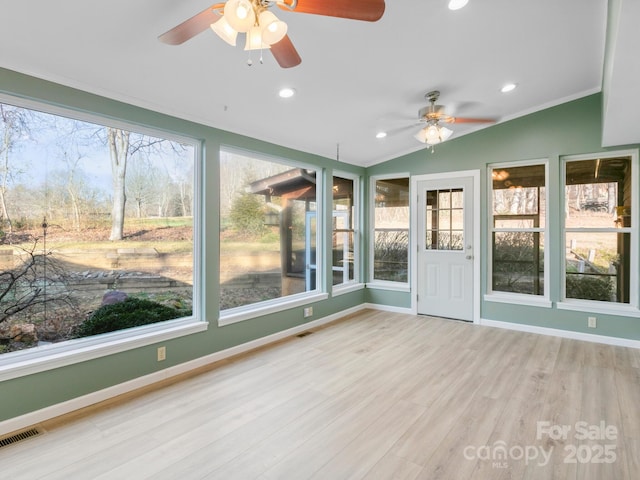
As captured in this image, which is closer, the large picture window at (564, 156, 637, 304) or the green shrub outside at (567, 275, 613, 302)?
the large picture window at (564, 156, 637, 304)

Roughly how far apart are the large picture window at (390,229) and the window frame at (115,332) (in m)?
3.24

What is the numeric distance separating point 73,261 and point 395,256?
442 cm

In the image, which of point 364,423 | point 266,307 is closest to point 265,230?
point 266,307

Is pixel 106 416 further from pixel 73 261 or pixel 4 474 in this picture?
pixel 73 261

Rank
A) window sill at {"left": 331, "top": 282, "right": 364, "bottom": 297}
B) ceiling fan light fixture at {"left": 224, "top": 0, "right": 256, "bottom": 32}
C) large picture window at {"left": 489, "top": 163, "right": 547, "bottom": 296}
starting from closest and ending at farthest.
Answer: ceiling fan light fixture at {"left": 224, "top": 0, "right": 256, "bottom": 32}, large picture window at {"left": 489, "top": 163, "right": 547, "bottom": 296}, window sill at {"left": 331, "top": 282, "right": 364, "bottom": 297}

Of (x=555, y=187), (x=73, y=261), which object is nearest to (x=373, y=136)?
(x=555, y=187)

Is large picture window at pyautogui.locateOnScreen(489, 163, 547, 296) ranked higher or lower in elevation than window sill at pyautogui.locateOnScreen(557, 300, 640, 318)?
higher

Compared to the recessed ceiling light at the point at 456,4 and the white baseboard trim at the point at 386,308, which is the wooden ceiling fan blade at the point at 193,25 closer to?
the recessed ceiling light at the point at 456,4

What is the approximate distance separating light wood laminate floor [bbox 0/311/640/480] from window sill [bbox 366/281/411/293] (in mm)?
1823

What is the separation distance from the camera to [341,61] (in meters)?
2.73

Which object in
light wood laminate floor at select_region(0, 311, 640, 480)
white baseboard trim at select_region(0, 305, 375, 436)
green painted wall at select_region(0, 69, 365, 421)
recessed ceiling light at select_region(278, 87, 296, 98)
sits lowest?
light wood laminate floor at select_region(0, 311, 640, 480)

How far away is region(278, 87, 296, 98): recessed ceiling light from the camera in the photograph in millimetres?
3040

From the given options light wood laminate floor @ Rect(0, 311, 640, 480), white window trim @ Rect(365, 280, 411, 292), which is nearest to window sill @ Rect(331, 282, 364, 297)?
white window trim @ Rect(365, 280, 411, 292)

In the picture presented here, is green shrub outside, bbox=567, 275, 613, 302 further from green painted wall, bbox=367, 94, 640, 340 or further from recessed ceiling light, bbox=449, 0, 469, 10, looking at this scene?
recessed ceiling light, bbox=449, 0, 469, 10
